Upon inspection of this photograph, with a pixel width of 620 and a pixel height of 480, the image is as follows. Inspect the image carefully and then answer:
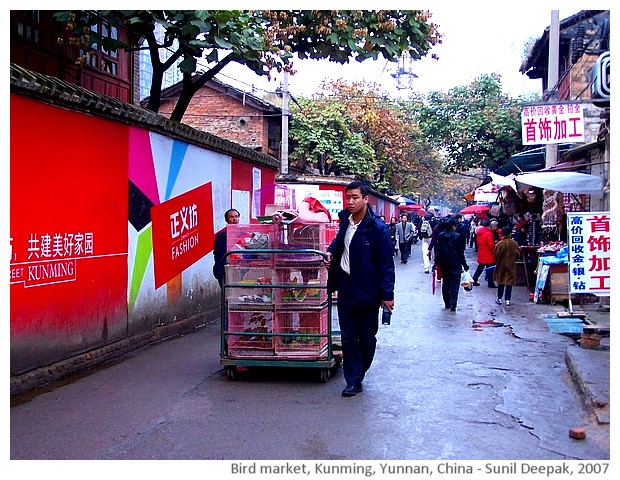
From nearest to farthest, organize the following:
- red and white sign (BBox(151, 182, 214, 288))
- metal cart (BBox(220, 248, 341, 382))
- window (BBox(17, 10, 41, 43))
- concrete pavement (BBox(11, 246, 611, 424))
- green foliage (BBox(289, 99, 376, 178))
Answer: concrete pavement (BBox(11, 246, 611, 424))
metal cart (BBox(220, 248, 341, 382))
red and white sign (BBox(151, 182, 214, 288))
window (BBox(17, 10, 41, 43))
green foliage (BBox(289, 99, 376, 178))

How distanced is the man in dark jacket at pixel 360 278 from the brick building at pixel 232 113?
2043cm

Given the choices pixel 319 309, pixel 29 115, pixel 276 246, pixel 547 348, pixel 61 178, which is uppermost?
pixel 29 115

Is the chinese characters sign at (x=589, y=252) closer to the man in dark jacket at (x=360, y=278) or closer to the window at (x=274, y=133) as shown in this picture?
the man in dark jacket at (x=360, y=278)

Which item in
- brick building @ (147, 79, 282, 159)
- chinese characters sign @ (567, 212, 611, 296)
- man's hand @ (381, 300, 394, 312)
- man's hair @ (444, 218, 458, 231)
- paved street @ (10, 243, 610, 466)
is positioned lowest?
paved street @ (10, 243, 610, 466)

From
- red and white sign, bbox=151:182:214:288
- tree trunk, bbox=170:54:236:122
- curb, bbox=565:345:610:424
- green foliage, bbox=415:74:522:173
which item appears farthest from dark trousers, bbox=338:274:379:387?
green foliage, bbox=415:74:522:173

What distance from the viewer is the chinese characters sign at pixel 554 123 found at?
11.4m

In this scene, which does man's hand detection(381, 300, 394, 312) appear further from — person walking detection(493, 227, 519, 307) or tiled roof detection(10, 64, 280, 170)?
person walking detection(493, 227, 519, 307)

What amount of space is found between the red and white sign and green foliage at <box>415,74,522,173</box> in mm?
19673

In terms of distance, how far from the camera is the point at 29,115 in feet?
21.0

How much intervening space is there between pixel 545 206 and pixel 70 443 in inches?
518

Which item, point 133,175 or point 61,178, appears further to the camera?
point 133,175

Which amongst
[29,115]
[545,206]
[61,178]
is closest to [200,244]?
[61,178]

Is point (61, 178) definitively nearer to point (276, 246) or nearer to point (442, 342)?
point (276, 246)

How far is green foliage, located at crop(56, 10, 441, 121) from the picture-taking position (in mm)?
9391
